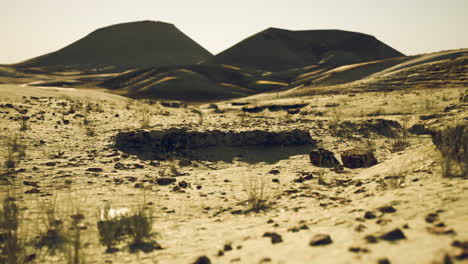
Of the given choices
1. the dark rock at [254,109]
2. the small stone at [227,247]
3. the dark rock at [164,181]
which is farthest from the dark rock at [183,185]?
the dark rock at [254,109]

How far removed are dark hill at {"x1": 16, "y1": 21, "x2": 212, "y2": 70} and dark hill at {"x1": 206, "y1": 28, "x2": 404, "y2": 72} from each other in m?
23.0

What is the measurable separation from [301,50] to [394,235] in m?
88.4

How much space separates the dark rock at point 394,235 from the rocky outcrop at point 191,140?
5521 mm

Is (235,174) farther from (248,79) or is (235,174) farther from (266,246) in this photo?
(248,79)

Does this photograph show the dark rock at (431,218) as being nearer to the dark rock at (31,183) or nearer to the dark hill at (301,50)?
the dark rock at (31,183)

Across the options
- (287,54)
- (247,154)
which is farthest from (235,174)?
(287,54)

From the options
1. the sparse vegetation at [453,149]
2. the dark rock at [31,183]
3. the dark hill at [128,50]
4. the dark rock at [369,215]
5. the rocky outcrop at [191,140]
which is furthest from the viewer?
the dark hill at [128,50]

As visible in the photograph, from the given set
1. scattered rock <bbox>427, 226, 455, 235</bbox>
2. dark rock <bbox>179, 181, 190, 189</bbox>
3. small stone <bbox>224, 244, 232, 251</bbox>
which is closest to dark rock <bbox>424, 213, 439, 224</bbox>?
scattered rock <bbox>427, 226, 455, 235</bbox>

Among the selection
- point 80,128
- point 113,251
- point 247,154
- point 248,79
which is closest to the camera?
point 113,251

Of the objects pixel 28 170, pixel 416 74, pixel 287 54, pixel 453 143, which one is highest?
pixel 287 54

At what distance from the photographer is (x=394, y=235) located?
8.07 ft

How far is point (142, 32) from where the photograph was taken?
359ft

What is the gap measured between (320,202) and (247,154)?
3.89m

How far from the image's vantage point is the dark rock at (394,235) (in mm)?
2441
